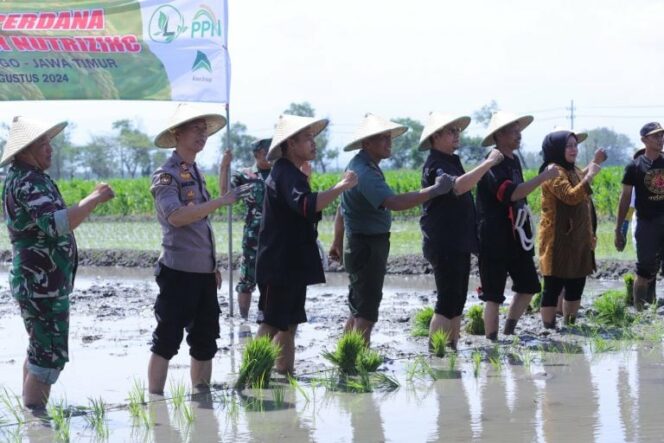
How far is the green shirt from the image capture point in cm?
848

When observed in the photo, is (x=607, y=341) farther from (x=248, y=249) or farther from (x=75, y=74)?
(x=75, y=74)

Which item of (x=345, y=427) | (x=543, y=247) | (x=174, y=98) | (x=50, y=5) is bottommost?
(x=345, y=427)

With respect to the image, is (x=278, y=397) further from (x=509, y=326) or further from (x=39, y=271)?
(x=509, y=326)

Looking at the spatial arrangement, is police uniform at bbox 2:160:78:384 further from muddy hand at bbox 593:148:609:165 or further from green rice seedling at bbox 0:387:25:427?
muddy hand at bbox 593:148:609:165

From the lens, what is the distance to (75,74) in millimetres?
10664

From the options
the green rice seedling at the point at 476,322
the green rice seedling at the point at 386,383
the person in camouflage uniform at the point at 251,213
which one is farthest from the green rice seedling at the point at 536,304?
the green rice seedling at the point at 386,383

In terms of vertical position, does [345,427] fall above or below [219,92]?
below

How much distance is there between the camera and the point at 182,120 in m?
7.48

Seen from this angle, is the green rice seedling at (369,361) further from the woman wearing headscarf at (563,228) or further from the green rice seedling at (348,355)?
the woman wearing headscarf at (563,228)

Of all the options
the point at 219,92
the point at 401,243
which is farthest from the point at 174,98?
the point at 401,243

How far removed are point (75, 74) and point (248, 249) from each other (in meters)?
2.30

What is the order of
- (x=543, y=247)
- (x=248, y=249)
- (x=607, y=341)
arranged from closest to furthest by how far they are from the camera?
(x=607, y=341), (x=543, y=247), (x=248, y=249)

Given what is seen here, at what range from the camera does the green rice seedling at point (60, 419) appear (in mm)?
6348

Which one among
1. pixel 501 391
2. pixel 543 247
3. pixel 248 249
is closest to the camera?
pixel 501 391
